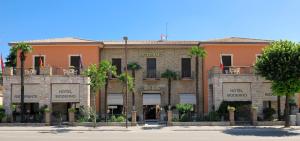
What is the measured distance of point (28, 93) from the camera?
3678 centimetres

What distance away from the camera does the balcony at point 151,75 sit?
41.8m

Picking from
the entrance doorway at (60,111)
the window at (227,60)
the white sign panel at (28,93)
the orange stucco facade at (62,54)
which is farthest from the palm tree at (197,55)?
the white sign panel at (28,93)

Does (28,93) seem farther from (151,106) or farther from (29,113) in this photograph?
(151,106)

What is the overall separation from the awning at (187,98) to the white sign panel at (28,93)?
45.7ft

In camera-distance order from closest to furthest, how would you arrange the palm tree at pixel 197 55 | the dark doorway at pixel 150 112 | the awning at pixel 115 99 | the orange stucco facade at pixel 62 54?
the palm tree at pixel 197 55 → the orange stucco facade at pixel 62 54 → the awning at pixel 115 99 → the dark doorway at pixel 150 112

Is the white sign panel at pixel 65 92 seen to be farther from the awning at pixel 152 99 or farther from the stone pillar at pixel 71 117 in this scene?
the awning at pixel 152 99

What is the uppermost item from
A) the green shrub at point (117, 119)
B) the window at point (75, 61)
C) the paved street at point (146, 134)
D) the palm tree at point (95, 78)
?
the window at point (75, 61)

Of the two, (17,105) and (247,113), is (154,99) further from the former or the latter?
(17,105)

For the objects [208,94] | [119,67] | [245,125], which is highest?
[119,67]

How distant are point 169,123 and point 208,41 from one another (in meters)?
10.5

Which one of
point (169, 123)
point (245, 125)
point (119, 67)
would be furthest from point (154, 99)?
point (245, 125)

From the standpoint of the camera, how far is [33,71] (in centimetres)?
3697

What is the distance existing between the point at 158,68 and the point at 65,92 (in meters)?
10.2

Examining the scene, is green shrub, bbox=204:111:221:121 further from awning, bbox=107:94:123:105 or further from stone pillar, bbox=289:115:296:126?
awning, bbox=107:94:123:105
